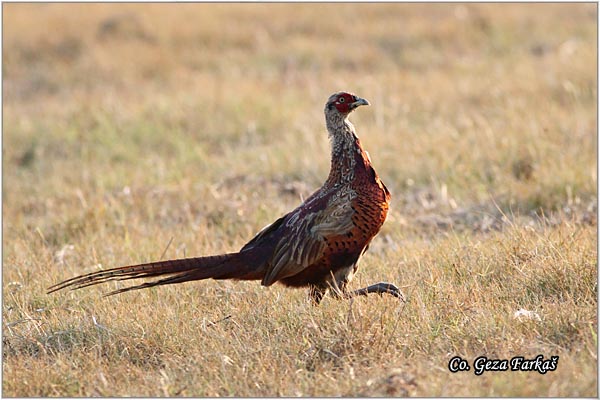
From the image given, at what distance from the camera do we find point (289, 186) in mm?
8219

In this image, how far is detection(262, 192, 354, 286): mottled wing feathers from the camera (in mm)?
4918

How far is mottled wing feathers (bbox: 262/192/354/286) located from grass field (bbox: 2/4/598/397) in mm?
237

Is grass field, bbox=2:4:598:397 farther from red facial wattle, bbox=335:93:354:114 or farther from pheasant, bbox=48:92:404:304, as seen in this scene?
red facial wattle, bbox=335:93:354:114

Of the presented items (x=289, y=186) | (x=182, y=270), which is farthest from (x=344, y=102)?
(x=289, y=186)

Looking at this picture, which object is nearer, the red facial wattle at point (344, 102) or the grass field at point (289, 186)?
the grass field at point (289, 186)

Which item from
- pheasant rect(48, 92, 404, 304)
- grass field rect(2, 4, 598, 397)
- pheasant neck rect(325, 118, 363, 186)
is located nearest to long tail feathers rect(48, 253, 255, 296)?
pheasant rect(48, 92, 404, 304)

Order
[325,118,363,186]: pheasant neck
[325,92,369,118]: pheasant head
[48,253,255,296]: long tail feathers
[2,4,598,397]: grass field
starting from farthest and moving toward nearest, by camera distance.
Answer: [325,92,369,118]: pheasant head
[325,118,363,186]: pheasant neck
[48,253,255,296]: long tail feathers
[2,4,598,397]: grass field

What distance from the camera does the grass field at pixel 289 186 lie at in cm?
Result: 432

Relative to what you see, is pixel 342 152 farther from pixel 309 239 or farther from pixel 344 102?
pixel 309 239

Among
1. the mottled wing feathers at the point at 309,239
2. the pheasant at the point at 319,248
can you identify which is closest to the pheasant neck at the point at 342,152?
Answer: the pheasant at the point at 319,248

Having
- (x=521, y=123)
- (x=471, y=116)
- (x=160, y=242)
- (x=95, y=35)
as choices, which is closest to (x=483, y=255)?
(x=160, y=242)

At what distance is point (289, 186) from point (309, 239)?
3.28 m

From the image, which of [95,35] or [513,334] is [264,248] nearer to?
[513,334]

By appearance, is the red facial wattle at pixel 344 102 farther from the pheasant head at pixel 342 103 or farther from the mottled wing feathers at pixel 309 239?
the mottled wing feathers at pixel 309 239
